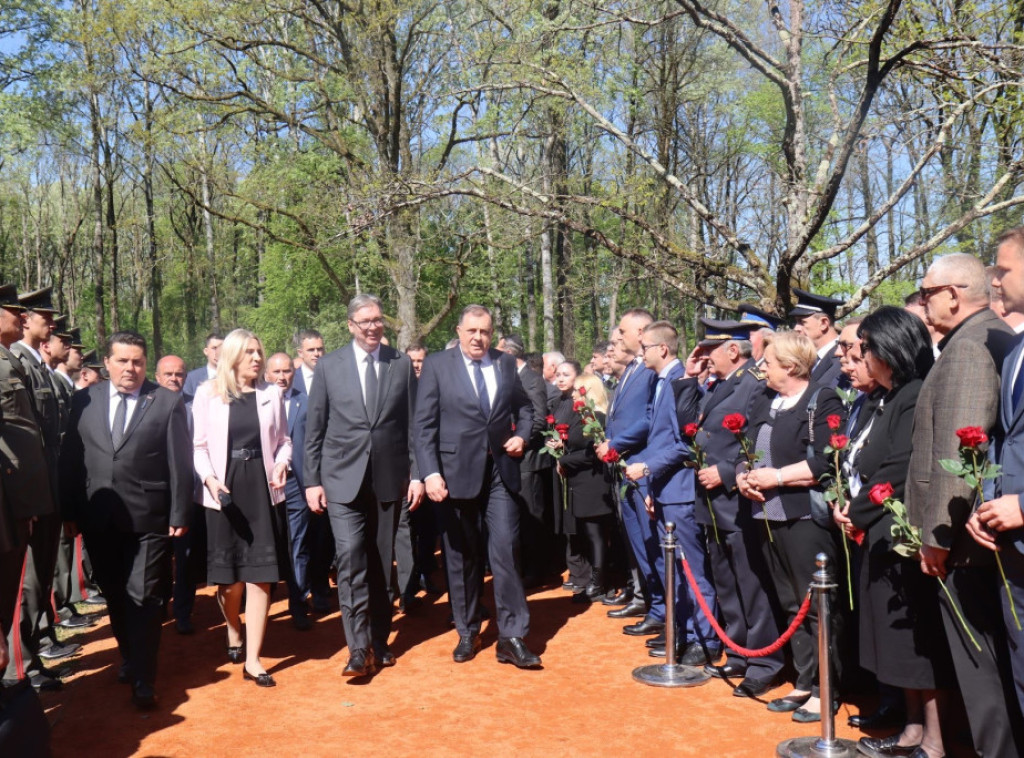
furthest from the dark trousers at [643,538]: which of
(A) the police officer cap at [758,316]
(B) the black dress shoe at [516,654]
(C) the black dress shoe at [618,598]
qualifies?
(A) the police officer cap at [758,316]

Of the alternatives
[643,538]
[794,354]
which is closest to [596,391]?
[643,538]

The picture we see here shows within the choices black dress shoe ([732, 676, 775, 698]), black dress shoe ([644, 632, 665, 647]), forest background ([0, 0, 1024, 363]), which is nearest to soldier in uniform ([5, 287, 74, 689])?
black dress shoe ([644, 632, 665, 647])

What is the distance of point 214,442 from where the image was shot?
20.9ft

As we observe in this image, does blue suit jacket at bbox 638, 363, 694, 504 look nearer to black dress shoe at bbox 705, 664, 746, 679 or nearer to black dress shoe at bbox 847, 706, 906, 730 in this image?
black dress shoe at bbox 705, 664, 746, 679

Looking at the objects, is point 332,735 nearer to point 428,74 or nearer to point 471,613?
point 471,613

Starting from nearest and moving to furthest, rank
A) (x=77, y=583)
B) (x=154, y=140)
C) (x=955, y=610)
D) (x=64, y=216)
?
(x=955, y=610) → (x=77, y=583) → (x=154, y=140) → (x=64, y=216)

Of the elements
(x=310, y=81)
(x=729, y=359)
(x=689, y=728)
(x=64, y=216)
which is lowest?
(x=689, y=728)

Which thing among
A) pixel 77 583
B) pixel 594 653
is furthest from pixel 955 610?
pixel 77 583

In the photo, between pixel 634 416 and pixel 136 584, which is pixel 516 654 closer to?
pixel 634 416

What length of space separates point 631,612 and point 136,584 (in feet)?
13.4

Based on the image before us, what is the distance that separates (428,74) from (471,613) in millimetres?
17270

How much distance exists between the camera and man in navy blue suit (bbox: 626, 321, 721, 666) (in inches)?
256

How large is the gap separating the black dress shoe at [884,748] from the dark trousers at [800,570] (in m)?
0.62

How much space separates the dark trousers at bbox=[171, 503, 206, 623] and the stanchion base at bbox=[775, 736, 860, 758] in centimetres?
477
